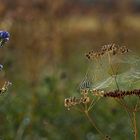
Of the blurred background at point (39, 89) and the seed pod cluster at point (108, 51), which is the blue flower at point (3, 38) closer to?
the seed pod cluster at point (108, 51)

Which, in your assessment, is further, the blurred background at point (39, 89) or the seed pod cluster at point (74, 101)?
the blurred background at point (39, 89)

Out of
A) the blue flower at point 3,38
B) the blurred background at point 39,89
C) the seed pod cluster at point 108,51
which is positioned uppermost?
the blurred background at point 39,89

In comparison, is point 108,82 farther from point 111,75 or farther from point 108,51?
point 108,51

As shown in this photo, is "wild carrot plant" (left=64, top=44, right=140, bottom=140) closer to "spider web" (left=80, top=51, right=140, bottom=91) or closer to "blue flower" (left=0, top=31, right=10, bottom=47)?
"spider web" (left=80, top=51, right=140, bottom=91)

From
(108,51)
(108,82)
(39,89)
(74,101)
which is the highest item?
(39,89)

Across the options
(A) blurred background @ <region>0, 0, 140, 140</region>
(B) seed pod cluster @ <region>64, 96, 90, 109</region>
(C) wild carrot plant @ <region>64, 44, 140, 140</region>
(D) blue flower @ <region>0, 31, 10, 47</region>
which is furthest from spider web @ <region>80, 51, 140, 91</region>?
(A) blurred background @ <region>0, 0, 140, 140</region>

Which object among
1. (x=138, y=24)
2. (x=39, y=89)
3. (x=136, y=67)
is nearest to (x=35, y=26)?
(x=39, y=89)

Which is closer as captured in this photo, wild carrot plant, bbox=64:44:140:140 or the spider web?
wild carrot plant, bbox=64:44:140:140

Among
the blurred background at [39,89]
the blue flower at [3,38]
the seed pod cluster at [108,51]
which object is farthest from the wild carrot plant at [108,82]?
the blurred background at [39,89]

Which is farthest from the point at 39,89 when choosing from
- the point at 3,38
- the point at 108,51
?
the point at 108,51

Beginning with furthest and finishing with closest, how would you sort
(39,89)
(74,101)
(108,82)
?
(39,89) < (108,82) < (74,101)

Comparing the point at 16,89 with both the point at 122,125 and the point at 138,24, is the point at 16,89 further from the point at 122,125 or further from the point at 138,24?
the point at 138,24
